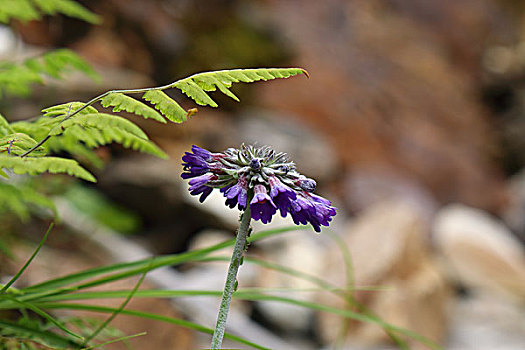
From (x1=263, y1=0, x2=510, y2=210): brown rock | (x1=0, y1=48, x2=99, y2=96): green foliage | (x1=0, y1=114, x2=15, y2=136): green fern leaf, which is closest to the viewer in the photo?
(x1=0, y1=114, x2=15, y2=136): green fern leaf

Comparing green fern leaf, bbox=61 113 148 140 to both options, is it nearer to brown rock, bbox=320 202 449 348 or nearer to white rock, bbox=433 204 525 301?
brown rock, bbox=320 202 449 348

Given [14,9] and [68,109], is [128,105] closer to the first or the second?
[68,109]

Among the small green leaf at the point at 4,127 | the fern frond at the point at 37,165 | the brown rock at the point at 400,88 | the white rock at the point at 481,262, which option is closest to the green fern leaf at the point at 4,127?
the small green leaf at the point at 4,127

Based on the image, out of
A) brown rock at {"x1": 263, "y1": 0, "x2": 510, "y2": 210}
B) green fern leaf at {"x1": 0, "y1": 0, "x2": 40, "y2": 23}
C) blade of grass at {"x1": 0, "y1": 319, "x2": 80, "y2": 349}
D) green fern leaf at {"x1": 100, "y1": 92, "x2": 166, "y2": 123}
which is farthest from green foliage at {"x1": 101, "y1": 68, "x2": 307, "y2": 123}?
brown rock at {"x1": 263, "y1": 0, "x2": 510, "y2": 210}

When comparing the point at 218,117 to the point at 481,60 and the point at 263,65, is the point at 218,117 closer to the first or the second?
the point at 263,65

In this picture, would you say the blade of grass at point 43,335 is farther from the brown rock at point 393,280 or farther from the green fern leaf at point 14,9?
the brown rock at point 393,280

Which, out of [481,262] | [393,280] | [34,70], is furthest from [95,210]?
[481,262]
